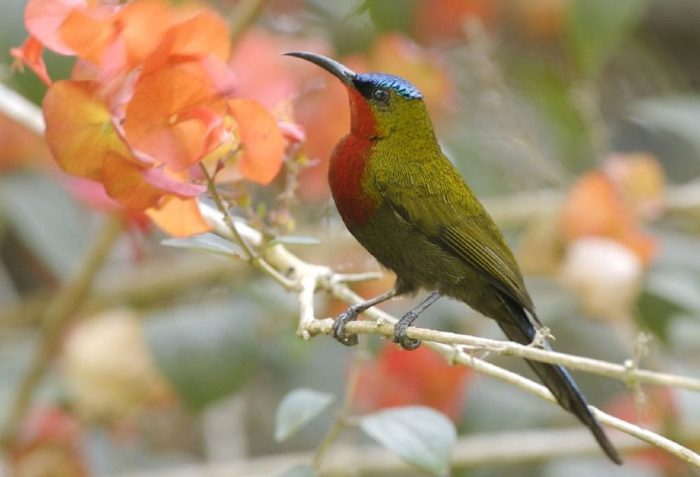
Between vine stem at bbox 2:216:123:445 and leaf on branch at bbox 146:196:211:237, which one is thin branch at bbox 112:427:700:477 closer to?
vine stem at bbox 2:216:123:445

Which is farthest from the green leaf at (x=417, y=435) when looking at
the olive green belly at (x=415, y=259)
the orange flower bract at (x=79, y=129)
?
the orange flower bract at (x=79, y=129)

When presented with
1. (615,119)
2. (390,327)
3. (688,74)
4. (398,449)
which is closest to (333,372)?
(398,449)

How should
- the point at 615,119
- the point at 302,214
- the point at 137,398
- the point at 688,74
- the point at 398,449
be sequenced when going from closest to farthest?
the point at 398,449, the point at 137,398, the point at 302,214, the point at 615,119, the point at 688,74

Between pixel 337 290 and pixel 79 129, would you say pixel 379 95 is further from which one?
pixel 79 129

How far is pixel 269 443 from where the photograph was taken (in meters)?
2.67

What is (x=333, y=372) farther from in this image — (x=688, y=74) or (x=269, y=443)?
(x=688, y=74)

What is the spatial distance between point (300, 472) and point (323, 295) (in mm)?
649

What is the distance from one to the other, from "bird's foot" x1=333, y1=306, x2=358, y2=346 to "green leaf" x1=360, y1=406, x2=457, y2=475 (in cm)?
11

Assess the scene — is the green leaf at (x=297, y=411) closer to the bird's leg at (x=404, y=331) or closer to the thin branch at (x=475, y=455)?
the bird's leg at (x=404, y=331)

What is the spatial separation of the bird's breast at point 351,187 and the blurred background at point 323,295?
13 centimetres

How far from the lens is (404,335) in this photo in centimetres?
105

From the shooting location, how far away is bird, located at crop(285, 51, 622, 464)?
1300 millimetres

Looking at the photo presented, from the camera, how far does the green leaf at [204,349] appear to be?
167 centimetres

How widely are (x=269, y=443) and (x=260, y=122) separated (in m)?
1.74
